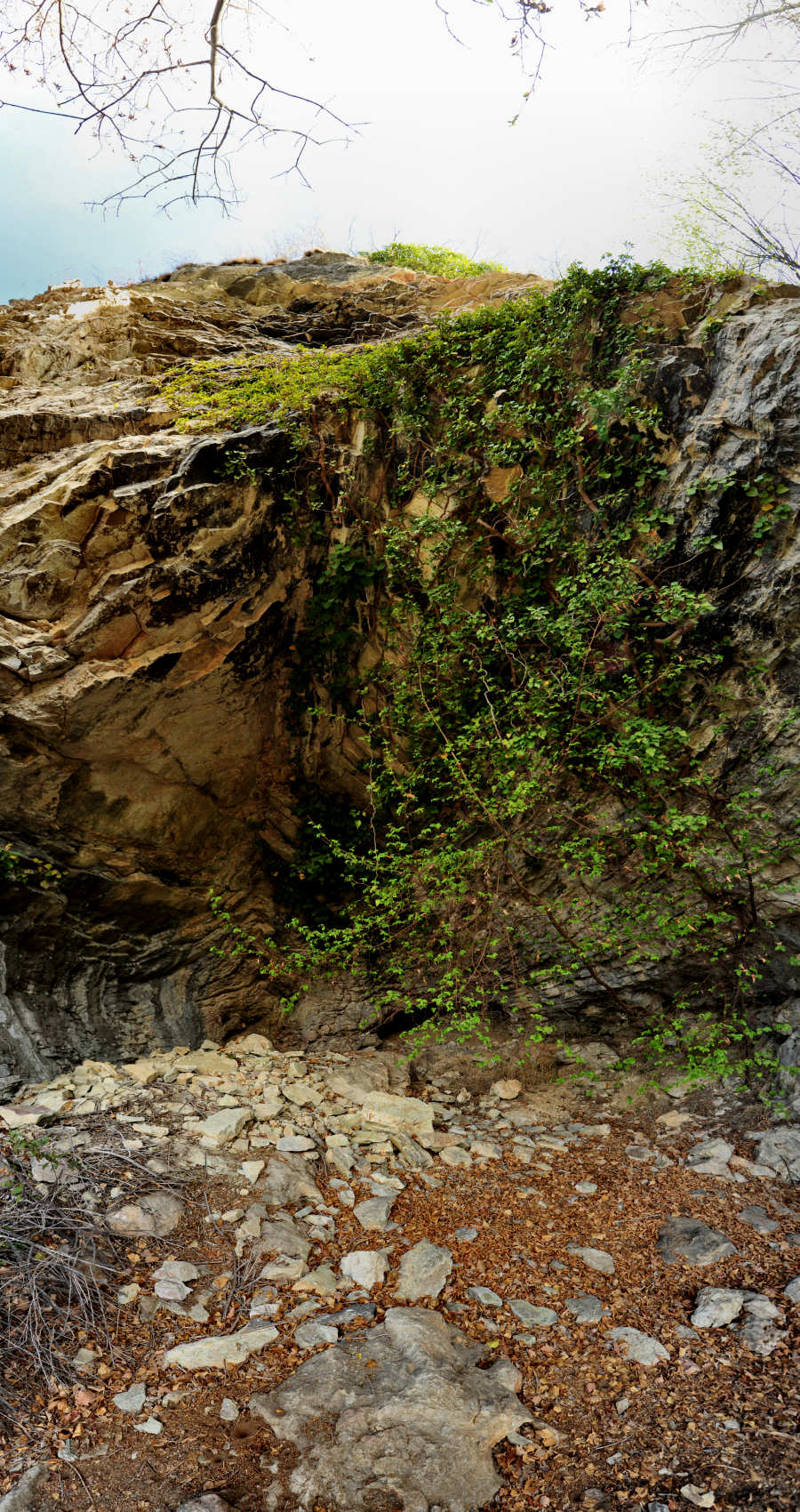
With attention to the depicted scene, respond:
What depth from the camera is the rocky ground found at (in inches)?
91.5

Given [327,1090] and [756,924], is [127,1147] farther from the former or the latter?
[756,924]

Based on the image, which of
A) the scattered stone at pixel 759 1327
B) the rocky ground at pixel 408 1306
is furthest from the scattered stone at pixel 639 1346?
the scattered stone at pixel 759 1327

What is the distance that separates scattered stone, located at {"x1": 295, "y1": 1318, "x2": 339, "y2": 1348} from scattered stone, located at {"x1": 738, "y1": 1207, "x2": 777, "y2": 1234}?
2.08 meters

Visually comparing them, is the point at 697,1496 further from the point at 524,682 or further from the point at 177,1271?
the point at 524,682

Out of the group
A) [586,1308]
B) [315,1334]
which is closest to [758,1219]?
[586,1308]

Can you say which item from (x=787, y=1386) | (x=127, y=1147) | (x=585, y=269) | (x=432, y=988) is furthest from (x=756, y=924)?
(x=585, y=269)

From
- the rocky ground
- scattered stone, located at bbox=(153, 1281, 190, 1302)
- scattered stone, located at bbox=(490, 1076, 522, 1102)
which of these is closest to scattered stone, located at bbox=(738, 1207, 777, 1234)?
the rocky ground

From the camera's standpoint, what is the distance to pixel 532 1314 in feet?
9.95

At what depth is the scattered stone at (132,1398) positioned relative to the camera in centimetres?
248

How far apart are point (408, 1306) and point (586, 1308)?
740mm

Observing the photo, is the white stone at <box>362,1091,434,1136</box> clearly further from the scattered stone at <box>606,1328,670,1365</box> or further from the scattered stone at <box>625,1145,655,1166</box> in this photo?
the scattered stone at <box>606,1328,670,1365</box>

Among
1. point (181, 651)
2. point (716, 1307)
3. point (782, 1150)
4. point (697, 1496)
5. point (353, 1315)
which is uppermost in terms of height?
point (181, 651)

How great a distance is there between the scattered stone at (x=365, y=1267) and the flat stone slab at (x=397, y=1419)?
0.93 ft

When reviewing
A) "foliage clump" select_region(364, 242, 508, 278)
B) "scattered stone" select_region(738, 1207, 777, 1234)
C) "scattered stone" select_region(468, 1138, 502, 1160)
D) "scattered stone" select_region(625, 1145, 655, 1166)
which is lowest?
"scattered stone" select_region(625, 1145, 655, 1166)
